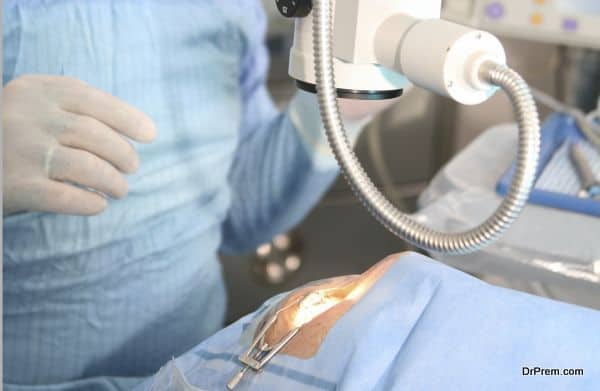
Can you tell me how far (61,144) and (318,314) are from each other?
0.39m

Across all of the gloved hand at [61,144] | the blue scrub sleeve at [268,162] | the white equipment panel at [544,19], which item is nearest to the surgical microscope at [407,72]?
the gloved hand at [61,144]

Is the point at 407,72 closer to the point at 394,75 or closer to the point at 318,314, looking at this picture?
the point at 394,75

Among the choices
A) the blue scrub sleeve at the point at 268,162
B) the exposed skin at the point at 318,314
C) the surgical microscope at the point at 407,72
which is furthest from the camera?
the blue scrub sleeve at the point at 268,162

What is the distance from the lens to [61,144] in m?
0.82

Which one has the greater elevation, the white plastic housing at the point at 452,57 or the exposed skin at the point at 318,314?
the white plastic housing at the point at 452,57

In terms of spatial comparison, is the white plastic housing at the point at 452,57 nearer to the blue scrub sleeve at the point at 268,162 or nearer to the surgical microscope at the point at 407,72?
the surgical microscope at the point at 407,72

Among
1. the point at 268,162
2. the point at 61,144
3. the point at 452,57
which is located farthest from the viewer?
the point at 268,162

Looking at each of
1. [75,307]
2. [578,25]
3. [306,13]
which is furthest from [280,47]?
[306,13]

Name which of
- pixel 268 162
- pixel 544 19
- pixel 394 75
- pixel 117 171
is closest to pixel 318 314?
pixel 394 75

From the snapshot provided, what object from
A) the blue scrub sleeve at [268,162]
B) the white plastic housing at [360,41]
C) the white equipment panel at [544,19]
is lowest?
the blue scrub sleeve at [268,162]

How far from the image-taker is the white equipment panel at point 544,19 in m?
1.29

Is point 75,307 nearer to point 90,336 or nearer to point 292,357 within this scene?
point 90,336

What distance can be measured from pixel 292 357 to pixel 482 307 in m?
0.13

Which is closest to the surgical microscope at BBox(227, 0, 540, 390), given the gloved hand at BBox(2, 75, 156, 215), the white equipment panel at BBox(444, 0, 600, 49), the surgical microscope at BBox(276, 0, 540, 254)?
the surgical microscope at BBox(276, 0, 540, 254)
